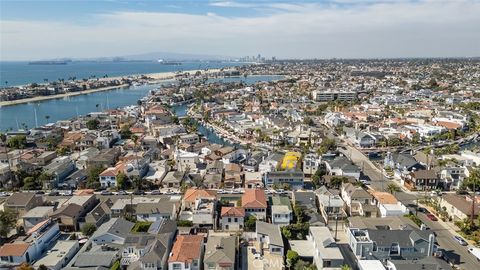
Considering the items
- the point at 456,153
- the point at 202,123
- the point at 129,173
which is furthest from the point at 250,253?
the point at 202,123

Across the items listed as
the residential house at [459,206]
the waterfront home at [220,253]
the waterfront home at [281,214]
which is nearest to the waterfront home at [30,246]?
the waterfront home at [220,253]

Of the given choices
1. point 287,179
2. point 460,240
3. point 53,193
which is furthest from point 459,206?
point 53,193

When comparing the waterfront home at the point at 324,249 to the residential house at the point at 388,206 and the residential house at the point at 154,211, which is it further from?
the residential house at the point at 154,211

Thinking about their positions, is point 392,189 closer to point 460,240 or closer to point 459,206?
point 459,206

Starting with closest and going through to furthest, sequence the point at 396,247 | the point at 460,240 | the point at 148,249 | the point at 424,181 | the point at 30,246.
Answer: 1. the point at 148,249
2. the point at 30,246
3. the point at 396,247
4. the point at 460,240
5. the point at 424,181

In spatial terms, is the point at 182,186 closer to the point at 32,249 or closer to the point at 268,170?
the point at 268,170

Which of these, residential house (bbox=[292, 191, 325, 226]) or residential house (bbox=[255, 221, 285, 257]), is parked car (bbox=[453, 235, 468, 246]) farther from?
residential house (bbox=[255, 221, 285, 257])
